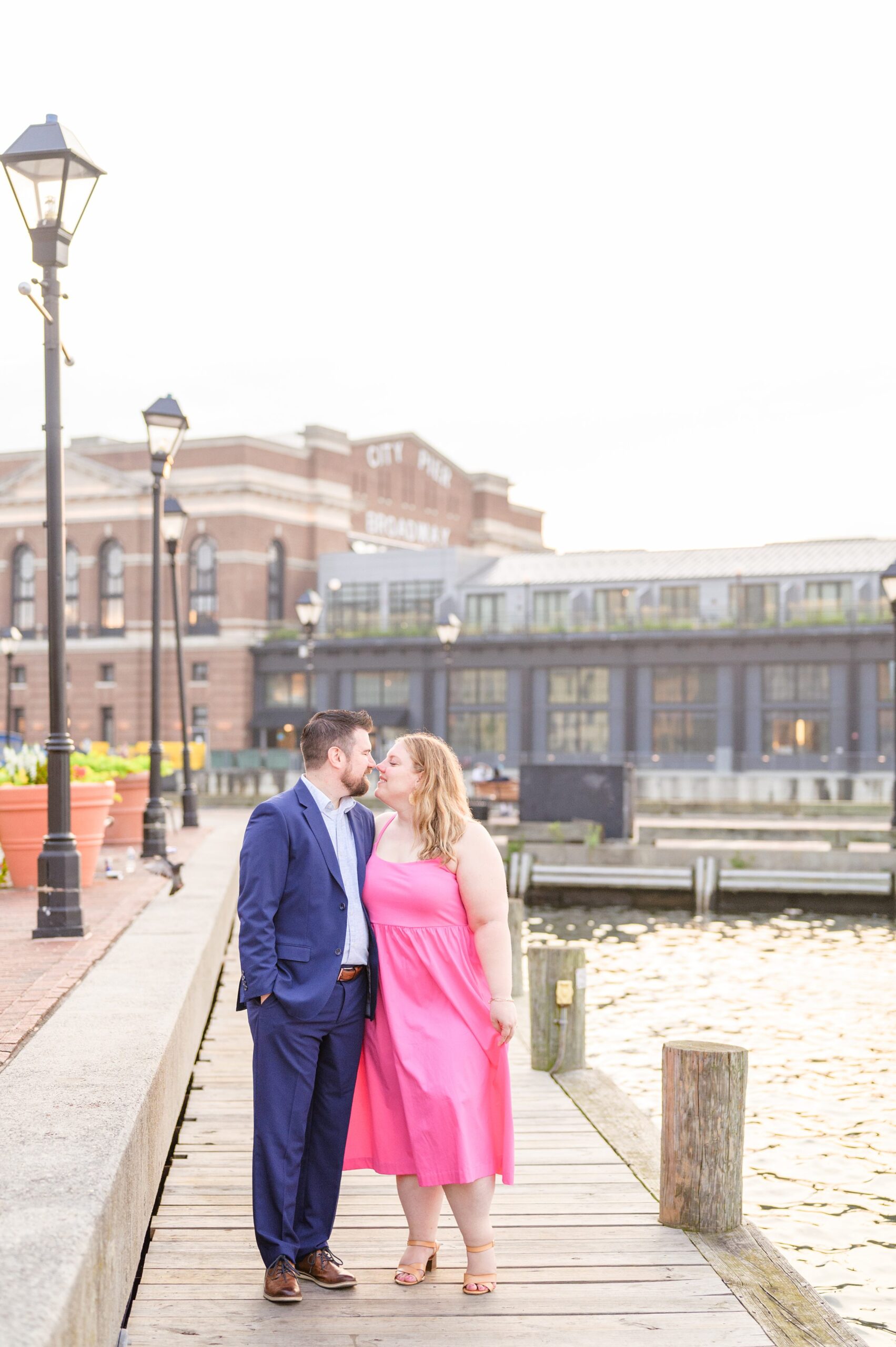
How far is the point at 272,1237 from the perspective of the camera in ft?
15.9

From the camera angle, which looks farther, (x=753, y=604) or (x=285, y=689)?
(x=285, y=689)

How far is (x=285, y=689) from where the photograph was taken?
67.3 meters

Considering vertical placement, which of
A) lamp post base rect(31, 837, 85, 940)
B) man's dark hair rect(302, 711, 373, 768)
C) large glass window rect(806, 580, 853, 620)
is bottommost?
lamp post base rect(31, 837, 85, 940)

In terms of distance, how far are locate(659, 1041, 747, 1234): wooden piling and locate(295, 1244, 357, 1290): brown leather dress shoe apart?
1623mm

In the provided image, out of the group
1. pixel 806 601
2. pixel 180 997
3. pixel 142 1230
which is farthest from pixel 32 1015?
pixel 806 601

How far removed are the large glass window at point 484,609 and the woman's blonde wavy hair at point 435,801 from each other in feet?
192

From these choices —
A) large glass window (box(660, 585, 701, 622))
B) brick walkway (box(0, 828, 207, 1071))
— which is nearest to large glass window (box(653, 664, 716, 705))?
large glass window (box(660, 585, 701, 622))

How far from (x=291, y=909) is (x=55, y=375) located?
6.65 meters

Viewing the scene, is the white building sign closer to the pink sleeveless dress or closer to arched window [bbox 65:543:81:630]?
arched window [bbox 65:543:81:630]

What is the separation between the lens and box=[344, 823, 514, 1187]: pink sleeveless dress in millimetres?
4844

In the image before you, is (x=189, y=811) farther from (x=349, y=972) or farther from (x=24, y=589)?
(x=24, y=589)

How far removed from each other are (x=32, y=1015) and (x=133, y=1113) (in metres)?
2.33

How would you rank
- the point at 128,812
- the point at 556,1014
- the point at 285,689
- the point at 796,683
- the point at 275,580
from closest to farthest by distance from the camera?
the point at 556,1014 → the point at 128,812 → the point at 796,683 → the point at 285,689 → the point at 275,580

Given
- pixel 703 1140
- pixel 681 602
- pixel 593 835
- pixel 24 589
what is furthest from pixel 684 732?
pixel 703 1140
